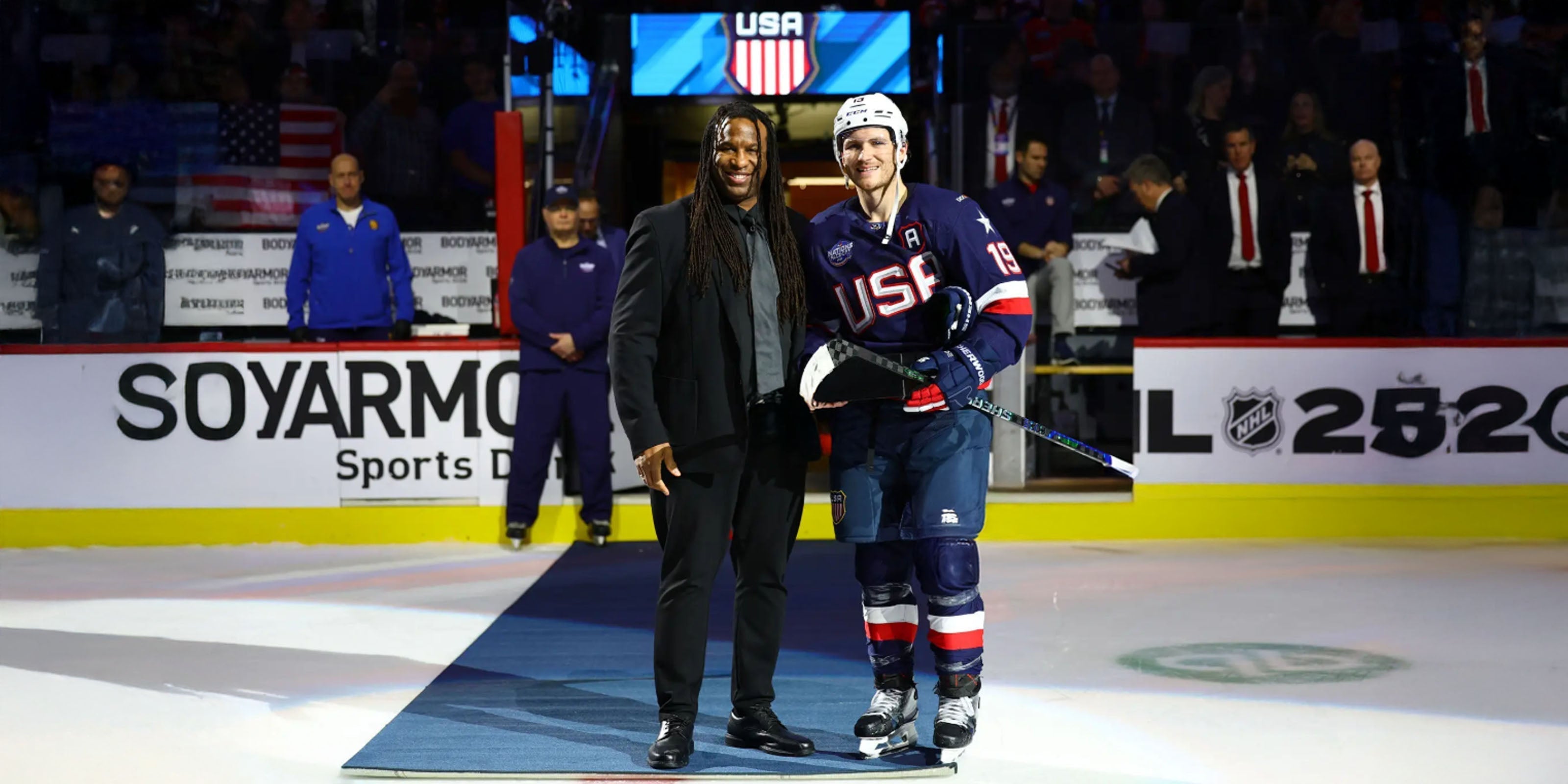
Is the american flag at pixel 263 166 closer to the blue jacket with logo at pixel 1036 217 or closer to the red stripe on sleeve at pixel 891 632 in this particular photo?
the blue jacket with logo at pixel 1036 217

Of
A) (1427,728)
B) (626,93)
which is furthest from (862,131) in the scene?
(626,93)

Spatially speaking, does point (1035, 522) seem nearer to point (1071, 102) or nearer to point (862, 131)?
point (1071, 102)

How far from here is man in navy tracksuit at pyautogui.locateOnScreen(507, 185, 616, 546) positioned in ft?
28.4

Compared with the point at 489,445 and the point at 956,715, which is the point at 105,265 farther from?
the point at 956,715

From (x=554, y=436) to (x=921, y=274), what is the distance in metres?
4.71

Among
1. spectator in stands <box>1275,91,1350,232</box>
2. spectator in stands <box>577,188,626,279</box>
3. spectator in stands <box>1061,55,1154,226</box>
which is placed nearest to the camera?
spectator in stands <box>577,188,626,279</box>

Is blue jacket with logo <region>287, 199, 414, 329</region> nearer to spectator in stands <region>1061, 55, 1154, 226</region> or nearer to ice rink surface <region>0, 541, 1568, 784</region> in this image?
ice rink surface <region>0, 541, 1568, 784</region>

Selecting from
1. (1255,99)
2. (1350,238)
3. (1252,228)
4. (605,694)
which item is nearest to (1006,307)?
→ (605,694)

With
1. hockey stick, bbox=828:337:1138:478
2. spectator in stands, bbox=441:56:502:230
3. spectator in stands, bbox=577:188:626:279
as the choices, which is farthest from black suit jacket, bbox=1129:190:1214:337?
hockey stick, bbox=828:337:1138:478

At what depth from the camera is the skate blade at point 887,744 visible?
4.36m

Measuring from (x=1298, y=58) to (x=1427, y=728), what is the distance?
643 cm

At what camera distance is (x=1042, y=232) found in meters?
9.74

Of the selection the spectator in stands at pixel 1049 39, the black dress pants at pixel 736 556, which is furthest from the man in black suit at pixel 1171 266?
the black dress pants at pixel 736 556

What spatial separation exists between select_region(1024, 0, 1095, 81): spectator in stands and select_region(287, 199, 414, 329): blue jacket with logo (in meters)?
4.19
